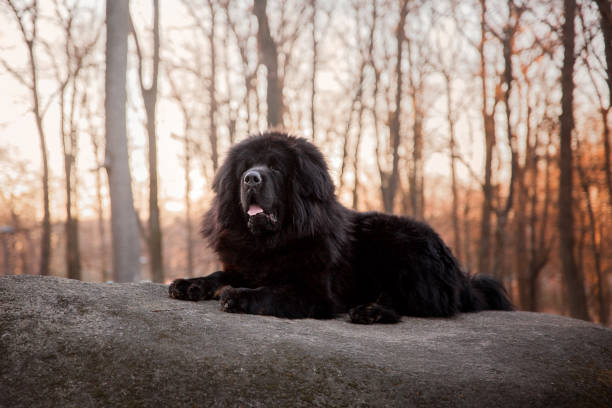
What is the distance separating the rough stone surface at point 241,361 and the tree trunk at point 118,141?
539 cm

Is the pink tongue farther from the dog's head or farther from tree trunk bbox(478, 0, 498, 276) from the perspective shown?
tree trunk bbox(478, 0, 498, 276)

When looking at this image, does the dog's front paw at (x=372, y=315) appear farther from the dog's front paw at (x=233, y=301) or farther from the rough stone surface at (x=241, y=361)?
the dog's front paw at (x=233, y=301)

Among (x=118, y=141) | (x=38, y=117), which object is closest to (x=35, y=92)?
(x=38, y=117)

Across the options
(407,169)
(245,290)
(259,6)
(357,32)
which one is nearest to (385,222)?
(245,290)

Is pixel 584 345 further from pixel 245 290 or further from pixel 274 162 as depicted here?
pixel 274 162

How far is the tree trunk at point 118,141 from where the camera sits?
8.08 meters

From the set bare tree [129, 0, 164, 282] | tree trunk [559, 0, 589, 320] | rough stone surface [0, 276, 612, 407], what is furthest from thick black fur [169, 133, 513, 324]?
bare tree [129, 0, 164, 282]

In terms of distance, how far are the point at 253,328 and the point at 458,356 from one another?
1391mm

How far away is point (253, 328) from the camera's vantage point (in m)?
2.92

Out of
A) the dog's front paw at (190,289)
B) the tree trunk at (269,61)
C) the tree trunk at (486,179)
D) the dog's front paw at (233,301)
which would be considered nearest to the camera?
the dog's front paw at (233,301)

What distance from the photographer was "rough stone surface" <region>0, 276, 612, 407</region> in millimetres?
2166

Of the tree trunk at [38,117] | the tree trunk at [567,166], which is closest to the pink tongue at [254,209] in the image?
the tree trunk at [567,166]

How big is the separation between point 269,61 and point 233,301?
764cm

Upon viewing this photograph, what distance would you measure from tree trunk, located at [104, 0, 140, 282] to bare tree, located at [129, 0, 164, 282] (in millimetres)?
3372
